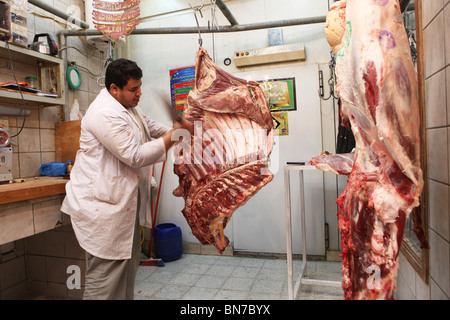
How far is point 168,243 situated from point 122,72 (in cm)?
205

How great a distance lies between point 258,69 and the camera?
3.02 m

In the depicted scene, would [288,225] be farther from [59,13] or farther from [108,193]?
[59,13]

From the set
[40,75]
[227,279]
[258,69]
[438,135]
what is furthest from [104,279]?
[258,69]

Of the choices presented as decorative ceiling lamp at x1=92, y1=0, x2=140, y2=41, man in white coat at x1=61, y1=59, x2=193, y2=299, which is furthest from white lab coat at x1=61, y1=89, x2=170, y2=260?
decorative ceiling lamp at x1=92, y1=0, x2=140, y2=41

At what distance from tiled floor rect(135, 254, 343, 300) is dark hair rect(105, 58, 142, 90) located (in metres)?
1.65

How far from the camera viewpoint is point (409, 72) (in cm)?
89

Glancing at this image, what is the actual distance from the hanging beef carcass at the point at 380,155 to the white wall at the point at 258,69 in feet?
6.67

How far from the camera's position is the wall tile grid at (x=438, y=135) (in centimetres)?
101

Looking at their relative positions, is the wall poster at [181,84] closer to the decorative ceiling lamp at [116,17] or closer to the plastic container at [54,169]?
the decorative ceiling lamp at [116,17]

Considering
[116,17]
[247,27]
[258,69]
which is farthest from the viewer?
[258,69]

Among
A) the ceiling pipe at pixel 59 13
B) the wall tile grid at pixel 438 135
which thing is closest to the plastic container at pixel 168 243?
the ceiling pipe at pixel 59 13

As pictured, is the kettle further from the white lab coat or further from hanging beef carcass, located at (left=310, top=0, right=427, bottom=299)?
hanging beef carcass, located at (left=310, top=0, right=427, bottom=299)

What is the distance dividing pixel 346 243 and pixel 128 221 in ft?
3.81
